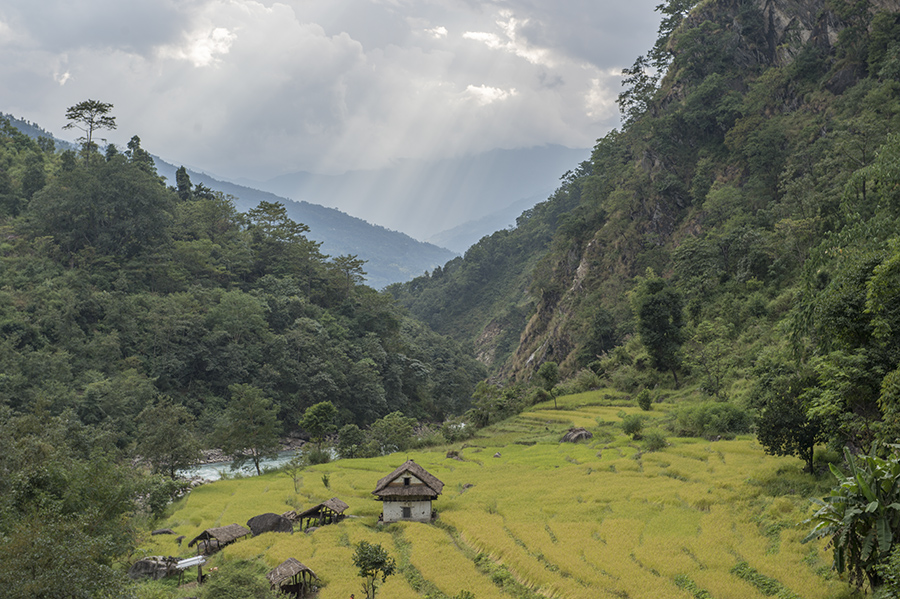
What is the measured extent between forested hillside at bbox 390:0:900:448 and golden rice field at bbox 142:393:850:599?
4714 mm

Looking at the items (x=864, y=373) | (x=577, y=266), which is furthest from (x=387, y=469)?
(x=577, y=266)

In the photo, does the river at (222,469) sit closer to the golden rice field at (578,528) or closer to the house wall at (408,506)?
the golden rice field at (578,528)

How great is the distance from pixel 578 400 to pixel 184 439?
37.2 m

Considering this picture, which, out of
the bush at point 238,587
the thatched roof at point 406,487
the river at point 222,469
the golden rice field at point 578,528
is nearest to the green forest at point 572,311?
the river at point 222,469

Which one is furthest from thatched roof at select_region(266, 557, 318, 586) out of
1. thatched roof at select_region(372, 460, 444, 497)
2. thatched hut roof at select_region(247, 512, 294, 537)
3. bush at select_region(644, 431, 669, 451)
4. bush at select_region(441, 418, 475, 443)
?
bush at select_region(441, 418, 475, 443)

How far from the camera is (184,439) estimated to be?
42.4 metres

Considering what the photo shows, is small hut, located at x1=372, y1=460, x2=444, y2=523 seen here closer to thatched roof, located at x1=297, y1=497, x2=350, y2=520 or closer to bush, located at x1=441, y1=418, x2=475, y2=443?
thatched roof, located at x1=297, y1=497, x2=350, y2=520

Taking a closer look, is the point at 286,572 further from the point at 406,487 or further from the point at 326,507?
the point at 406,487

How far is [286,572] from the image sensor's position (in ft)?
65.8

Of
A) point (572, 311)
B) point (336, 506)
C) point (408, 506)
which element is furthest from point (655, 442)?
point (572, 311)

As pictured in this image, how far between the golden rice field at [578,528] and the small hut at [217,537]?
33.3 inches

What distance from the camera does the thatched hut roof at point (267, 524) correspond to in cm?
2775

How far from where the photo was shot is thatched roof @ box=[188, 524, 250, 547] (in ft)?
82.9

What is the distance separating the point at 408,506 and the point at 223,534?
914cm
